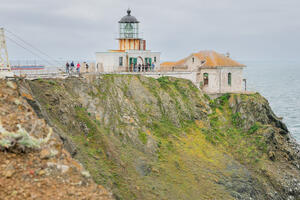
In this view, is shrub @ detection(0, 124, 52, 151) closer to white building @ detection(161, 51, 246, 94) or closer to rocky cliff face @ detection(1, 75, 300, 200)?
rocky cliff face @ detection(1, 75, 300, 200)

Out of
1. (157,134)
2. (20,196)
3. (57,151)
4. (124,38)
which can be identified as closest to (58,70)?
(157,134)

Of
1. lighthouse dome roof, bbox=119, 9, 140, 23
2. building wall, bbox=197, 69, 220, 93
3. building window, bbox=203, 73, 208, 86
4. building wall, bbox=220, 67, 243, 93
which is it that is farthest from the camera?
building window, bbox=203, 73, 208, 86

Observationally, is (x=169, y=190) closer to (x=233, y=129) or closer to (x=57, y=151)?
(x=57, y=151)

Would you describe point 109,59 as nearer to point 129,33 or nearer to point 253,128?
point 129,33

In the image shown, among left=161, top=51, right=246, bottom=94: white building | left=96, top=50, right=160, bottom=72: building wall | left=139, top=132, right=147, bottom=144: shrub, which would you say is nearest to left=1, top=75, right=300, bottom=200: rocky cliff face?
left=139, top=132, right=147, bottom=144: shrub

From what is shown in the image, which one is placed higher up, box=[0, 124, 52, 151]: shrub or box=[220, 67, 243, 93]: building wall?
box=[220, 67, 243, 93]: building wall

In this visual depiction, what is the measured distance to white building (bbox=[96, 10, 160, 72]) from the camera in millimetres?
43188

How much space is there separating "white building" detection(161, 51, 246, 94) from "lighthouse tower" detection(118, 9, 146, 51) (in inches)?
177

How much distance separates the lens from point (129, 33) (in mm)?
45875

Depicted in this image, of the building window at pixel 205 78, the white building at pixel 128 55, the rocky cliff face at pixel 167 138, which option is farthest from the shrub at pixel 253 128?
the white building at pixel 128 55

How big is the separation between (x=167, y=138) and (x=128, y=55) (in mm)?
13530

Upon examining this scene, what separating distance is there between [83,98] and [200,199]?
41.7ft

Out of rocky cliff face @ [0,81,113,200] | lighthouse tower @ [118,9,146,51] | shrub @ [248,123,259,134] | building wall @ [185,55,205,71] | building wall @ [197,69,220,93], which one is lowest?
shrub @ [248,123,259,134]

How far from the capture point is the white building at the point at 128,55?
43.2 metres
